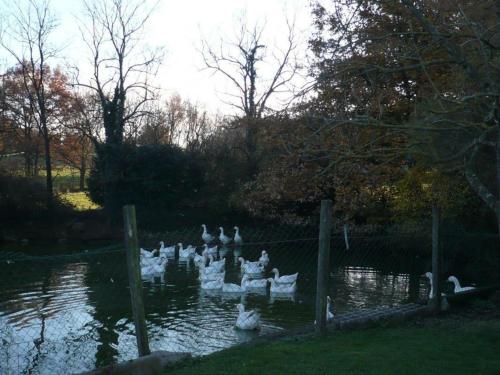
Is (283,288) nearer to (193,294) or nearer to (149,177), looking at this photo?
(193,294)

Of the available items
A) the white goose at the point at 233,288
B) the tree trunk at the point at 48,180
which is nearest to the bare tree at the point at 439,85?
the white goose at the point at 233,288

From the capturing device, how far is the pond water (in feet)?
36.6

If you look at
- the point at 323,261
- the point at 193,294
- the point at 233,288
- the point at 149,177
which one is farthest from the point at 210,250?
the point at 323,261

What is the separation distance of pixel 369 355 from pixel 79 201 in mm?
38860

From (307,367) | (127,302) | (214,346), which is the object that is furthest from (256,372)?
(127,302)

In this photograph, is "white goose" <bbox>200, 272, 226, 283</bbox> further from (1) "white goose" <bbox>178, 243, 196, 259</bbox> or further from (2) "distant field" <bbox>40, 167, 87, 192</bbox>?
(2) "distant field" <bbox>40, 167, 87, 192</bbox>

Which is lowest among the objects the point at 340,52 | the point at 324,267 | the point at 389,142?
the point at 324,267

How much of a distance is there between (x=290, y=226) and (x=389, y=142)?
12294 mm

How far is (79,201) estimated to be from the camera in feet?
142

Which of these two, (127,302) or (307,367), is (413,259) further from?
(307,367)

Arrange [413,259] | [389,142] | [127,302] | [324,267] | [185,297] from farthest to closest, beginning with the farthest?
[413,259]
[185,297]
[127,302]
[389,142]
[324,267]

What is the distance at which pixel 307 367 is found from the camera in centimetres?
647

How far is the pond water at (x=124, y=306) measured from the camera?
11.2 meters

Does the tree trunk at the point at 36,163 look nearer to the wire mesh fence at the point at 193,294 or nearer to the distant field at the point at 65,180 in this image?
the distant field at the point at 65,180
